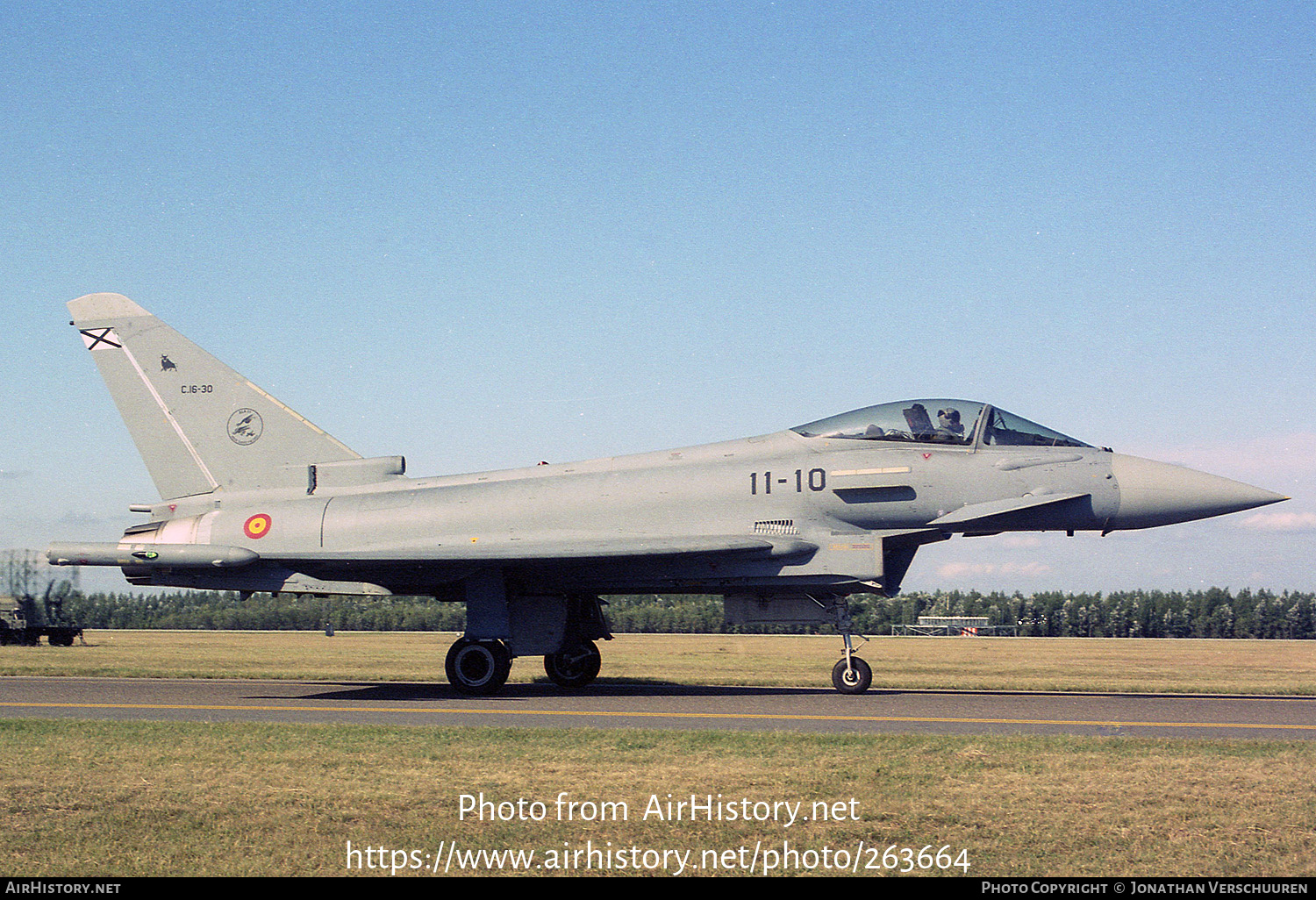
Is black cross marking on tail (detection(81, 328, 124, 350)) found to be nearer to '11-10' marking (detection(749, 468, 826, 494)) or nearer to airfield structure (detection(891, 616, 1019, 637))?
'11-10' marking (detection(749, 468, 826, 494))

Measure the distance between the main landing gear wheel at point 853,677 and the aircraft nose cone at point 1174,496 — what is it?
4012mm

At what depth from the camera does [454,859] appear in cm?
622

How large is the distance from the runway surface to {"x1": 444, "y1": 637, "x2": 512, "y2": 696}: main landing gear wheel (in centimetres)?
35

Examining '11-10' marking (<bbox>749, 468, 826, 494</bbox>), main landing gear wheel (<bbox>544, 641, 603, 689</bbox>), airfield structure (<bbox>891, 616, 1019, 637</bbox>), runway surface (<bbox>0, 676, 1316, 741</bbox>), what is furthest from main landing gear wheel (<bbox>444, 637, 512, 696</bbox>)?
airfield structure (<bbox>891, 616, 1019, 637</bbox>)

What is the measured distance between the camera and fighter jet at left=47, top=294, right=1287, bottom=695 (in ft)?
49.1

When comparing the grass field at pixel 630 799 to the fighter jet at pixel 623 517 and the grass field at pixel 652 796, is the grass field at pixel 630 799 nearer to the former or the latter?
the grass field at pixel 652 796

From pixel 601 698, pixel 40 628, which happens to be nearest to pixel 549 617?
pixel 601 698

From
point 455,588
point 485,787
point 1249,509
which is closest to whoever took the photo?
point 485,787

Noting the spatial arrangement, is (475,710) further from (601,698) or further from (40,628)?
(40,628)

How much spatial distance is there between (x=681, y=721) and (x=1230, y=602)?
3758 inches

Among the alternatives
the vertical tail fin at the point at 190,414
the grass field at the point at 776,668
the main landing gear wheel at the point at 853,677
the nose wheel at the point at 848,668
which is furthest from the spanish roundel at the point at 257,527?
the main landing gear wheel at the point at 853,677

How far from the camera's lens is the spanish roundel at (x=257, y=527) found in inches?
673

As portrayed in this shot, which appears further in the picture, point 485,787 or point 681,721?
point 681,721

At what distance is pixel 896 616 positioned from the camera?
90.9m
